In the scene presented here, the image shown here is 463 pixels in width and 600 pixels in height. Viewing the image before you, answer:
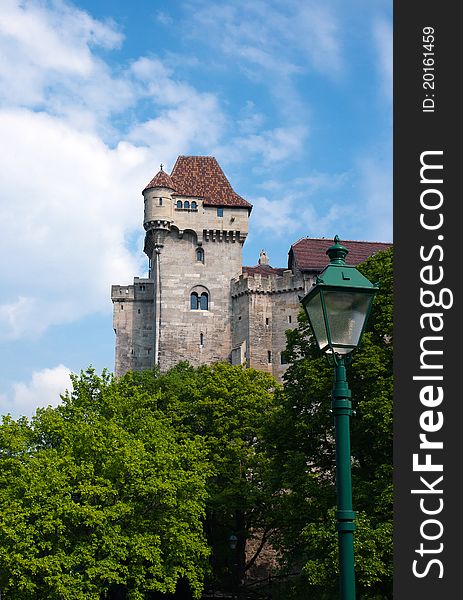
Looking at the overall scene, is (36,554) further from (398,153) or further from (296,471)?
(398,153)

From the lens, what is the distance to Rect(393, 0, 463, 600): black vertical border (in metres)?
12.4

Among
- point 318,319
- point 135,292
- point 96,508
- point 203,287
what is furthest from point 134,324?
point 318,319

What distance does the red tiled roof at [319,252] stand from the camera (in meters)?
75.1

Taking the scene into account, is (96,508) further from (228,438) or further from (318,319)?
(318,319)

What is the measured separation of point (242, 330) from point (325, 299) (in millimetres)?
64439

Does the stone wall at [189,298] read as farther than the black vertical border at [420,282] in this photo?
Yes

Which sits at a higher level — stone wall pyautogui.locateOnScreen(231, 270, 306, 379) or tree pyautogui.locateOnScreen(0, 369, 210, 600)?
stone wall pyautogui.locateOnScreen(231, 270, 306, 379)

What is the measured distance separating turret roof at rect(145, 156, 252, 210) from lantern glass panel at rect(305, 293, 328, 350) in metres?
68.3

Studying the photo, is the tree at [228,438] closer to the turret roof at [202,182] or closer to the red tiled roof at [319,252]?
the red tiled roof at [319,252]

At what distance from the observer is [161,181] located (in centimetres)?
7788

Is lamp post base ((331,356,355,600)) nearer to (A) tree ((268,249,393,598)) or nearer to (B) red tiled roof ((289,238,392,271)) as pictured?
(A) tree ((268,249,393,598))

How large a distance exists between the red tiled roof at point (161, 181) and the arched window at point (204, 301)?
979cm

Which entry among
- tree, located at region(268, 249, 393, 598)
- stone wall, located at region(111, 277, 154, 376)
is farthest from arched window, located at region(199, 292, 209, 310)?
tree, located at region(268, 249, 393, 598)

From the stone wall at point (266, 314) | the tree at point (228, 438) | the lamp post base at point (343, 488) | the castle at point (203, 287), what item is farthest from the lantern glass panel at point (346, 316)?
the stone wall at point (266, 314)
